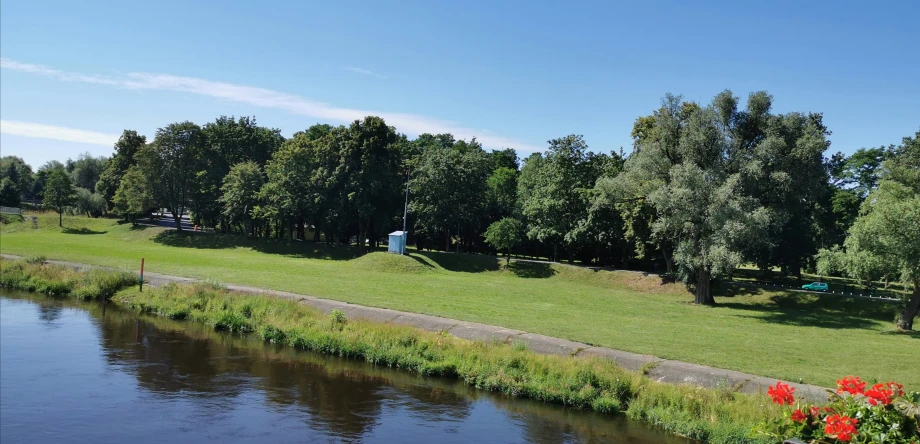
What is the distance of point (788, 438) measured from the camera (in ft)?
37.5

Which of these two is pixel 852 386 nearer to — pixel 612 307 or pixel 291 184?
pixel 612 307

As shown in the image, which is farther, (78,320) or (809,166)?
(809,166)

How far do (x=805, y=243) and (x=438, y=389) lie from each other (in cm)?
5501

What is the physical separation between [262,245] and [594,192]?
41.3m

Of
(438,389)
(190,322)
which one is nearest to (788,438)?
(438,389)

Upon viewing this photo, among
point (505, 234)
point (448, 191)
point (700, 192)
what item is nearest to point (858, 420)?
point (700, 192)

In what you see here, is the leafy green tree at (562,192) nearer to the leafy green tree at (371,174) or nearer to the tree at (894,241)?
the leafy green tree at (371,174)

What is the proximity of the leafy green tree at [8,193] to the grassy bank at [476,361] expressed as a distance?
10108cm

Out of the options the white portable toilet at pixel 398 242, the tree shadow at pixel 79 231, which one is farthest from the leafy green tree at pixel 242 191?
the tree shadow at pixel 79 231

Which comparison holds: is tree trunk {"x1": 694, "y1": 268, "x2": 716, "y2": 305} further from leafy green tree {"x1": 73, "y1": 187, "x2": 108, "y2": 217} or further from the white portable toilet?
leafy green tree {"x1": 73, "y1": 187, "x2": 108, "y2": 217}

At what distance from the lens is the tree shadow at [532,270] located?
203ft

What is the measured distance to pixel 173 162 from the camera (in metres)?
82.2

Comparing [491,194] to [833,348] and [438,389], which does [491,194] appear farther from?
[438,389]

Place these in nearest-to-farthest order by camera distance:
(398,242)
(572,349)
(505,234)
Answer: (572,349) < (398,242) < (505,234)
